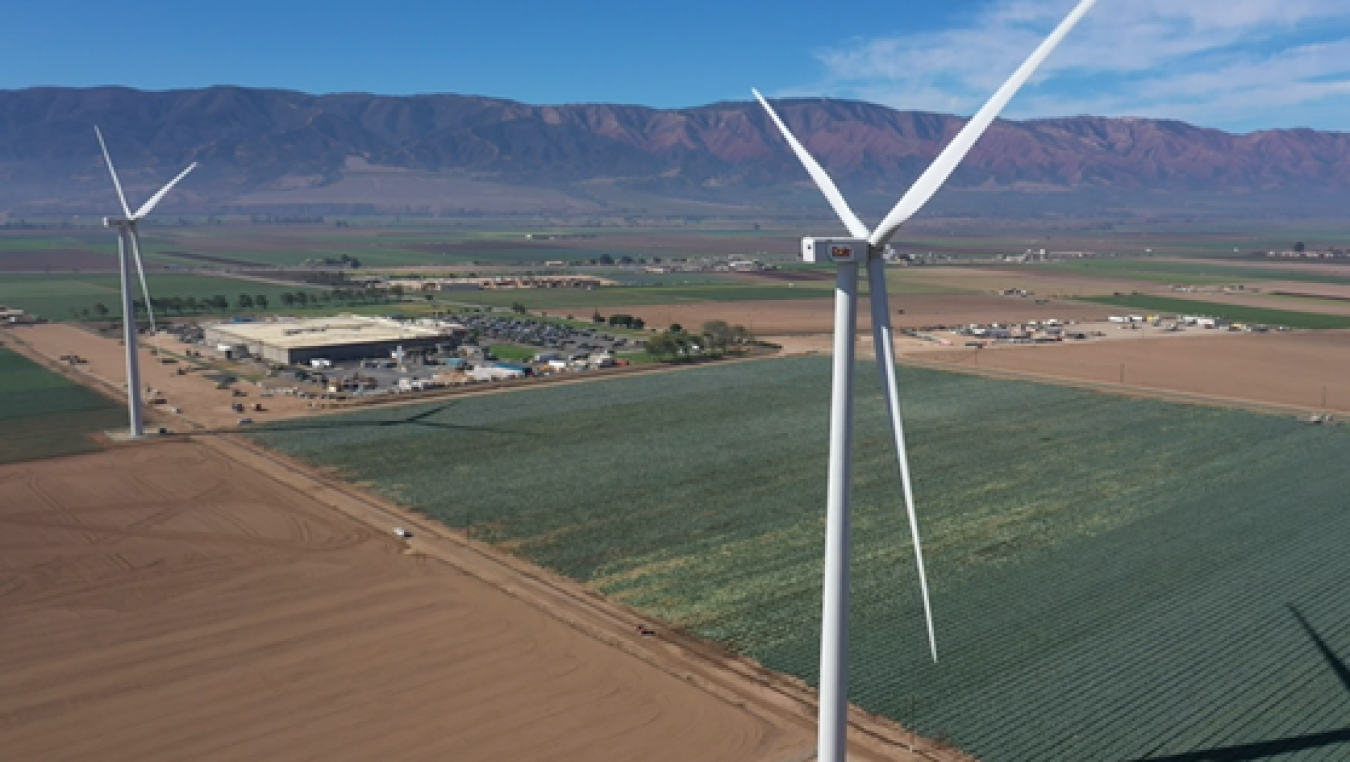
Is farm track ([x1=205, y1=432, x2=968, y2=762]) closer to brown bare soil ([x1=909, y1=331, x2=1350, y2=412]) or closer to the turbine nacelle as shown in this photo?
the turbine nacelle

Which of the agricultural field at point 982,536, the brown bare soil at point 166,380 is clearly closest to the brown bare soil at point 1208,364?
the agricultural field at point 982,536

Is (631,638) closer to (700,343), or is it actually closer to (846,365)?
(846,365)

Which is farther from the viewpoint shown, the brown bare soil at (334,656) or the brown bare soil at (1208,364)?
the brown bare soil at (1208,364)

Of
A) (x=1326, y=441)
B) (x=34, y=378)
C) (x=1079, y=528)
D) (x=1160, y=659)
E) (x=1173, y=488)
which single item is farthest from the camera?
(x=34, y=378)

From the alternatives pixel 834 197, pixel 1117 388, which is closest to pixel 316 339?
pixel 1117 388

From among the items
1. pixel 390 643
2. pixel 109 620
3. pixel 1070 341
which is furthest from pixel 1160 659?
pixel 1070 341

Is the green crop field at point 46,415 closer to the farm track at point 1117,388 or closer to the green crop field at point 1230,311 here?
Result: the farm track at point 1117,388

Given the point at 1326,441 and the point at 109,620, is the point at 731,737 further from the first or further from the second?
the point at 1326,441
